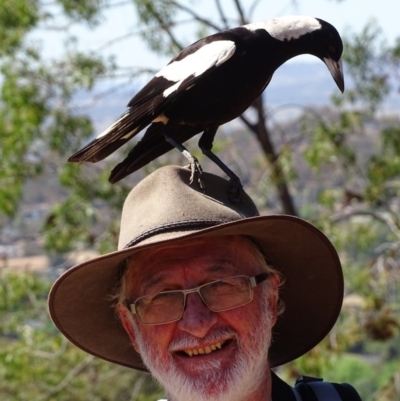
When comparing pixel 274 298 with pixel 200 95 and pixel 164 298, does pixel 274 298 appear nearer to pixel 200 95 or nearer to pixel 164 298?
pixel 164 298

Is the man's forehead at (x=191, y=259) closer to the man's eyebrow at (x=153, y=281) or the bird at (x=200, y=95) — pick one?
the man's eyebrow at (x=153, y=281)

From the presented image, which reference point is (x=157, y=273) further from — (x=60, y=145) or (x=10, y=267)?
(x=10, y=267)

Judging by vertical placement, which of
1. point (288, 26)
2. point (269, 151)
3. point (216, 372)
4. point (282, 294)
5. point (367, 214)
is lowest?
point (367, 214)

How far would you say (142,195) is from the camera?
2.35 m

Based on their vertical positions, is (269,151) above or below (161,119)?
below

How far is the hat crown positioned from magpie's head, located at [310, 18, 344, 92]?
1.99 feet

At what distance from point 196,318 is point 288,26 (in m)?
1.04

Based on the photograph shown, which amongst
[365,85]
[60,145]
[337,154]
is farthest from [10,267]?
[365,85]

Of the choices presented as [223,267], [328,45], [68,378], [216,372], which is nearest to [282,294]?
[223,267]

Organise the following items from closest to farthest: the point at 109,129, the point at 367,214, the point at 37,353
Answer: the point at 109,129
the point at 37,353
the point at 367,214

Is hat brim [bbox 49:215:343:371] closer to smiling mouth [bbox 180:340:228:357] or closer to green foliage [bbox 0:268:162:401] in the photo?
smiling mouth [bbox 180:340:228:357]

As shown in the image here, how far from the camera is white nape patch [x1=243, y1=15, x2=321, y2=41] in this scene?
8.77 ft

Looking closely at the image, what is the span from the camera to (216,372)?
216cm

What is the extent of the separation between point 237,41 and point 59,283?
897 millimetres
